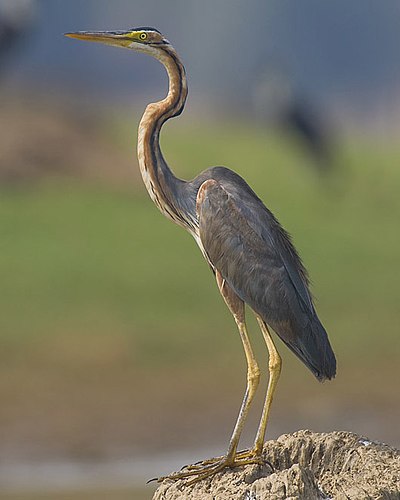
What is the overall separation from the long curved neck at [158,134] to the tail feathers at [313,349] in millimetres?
618

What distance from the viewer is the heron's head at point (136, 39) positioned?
5.68 m

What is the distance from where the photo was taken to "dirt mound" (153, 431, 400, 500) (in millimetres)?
5008

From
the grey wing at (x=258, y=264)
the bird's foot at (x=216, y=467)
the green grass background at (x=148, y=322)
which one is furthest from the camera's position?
the green grass background at (x=148, y=322)

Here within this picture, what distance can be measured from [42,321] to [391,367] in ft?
9.23

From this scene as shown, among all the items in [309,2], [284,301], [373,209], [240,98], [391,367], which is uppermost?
[309,2]

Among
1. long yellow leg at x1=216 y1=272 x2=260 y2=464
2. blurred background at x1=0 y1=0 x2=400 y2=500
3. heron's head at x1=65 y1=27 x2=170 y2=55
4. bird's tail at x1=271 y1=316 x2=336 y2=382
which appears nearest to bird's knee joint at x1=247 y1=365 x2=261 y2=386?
long yellow leg at x1=216 y1=272 x2=260 y2=464

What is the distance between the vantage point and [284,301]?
5.60 m

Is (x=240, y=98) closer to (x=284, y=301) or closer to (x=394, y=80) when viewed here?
(x=394, y=80)

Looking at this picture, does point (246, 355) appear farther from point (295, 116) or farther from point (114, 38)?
point (295, 116)

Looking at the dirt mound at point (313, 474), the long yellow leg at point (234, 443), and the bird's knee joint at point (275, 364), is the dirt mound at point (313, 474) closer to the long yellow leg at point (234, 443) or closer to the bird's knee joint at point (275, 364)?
the long yellow leg at point (234, 443)

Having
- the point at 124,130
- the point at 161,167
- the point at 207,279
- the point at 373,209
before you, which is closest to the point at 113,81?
the point at 124,130

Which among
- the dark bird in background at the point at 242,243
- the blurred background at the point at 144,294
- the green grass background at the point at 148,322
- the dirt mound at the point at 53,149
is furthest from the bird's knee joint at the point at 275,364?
the dirt mound at the point at 53,149

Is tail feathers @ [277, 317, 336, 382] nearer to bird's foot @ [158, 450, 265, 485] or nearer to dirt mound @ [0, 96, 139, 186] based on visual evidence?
bird's foot @ [158, 450, 265, 485]

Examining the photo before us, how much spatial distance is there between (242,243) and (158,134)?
0.51 m
